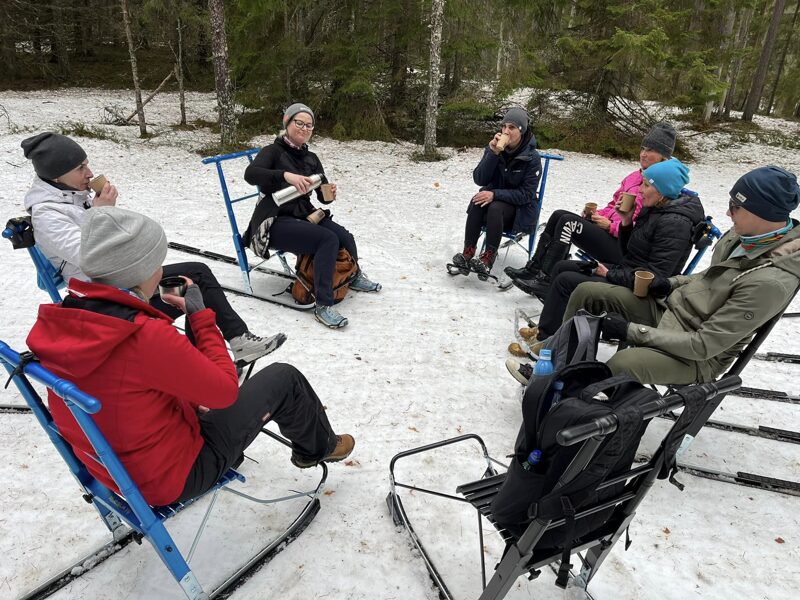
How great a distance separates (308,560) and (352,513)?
12.7 inches

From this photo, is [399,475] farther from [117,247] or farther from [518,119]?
[518,119]

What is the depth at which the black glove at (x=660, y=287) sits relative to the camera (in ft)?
10.4

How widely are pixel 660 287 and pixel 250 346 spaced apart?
2596mm

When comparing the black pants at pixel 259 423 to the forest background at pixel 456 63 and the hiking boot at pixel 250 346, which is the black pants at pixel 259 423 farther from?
the forest background at pixel 456 63

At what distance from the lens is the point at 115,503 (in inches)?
72.4

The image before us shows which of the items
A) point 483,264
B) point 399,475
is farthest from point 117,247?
point 483,264

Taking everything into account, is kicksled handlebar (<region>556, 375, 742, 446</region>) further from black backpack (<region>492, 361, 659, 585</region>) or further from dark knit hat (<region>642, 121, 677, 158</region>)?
dark knit hat (<region>642, 121, 677, 158</region>)

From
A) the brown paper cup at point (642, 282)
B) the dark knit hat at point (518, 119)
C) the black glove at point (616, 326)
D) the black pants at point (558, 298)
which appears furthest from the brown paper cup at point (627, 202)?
the black glove at point (616, 326)

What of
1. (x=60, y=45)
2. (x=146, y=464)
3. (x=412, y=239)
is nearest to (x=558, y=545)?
(x=146, y=464)

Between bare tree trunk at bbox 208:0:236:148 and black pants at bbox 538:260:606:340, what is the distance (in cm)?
730

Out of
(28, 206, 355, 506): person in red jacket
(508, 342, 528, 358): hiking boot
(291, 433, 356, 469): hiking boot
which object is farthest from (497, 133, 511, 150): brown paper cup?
(28, 206, 355, 506): person in red jacket

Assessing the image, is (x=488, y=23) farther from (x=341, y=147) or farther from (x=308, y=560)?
(x=308, y=560)

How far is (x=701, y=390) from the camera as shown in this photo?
147 centimetres

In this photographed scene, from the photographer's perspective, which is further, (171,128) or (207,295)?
(171,128)
